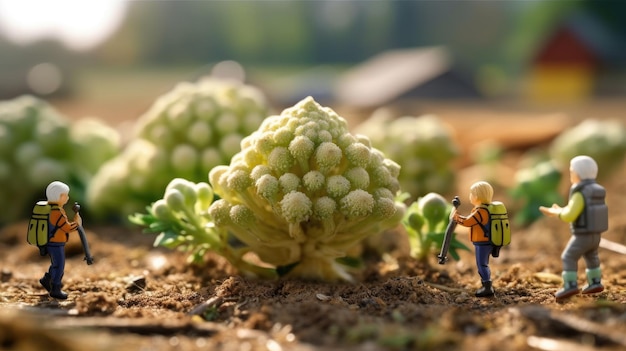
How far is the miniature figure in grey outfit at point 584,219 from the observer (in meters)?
3.33

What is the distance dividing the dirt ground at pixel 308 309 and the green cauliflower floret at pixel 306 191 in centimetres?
21

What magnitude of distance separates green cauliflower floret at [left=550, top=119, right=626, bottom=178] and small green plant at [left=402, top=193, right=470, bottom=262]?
366 cm

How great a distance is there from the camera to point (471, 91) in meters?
27.6

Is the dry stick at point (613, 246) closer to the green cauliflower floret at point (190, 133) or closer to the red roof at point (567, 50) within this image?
the green cauliflower floret at point (190, 133)

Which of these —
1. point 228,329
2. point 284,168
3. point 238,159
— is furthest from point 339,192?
point 228,329

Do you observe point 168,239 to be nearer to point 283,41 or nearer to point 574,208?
point 574,208

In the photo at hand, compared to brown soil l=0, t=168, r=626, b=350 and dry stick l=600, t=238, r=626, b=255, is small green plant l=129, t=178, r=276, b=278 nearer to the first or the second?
brown soil l=0, t=168, r=626, b=350

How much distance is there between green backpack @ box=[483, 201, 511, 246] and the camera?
347 centimetres

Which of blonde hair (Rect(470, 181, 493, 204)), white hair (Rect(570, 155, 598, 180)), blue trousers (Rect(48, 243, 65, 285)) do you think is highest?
white hair (Rect(570, 155, 598, 180))

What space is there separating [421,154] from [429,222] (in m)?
2.67

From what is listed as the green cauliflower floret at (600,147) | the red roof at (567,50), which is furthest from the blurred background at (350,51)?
the green cauliflower floret at (600,147)

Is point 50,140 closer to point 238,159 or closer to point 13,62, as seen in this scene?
point 238,159

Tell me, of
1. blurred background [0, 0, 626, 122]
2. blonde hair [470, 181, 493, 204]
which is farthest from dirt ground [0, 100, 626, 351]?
blurred background [0, 0, 626, 122]

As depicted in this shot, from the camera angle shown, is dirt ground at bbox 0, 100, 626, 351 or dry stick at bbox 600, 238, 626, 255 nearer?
dirt ground at bbox 0, 100, 626, 351
